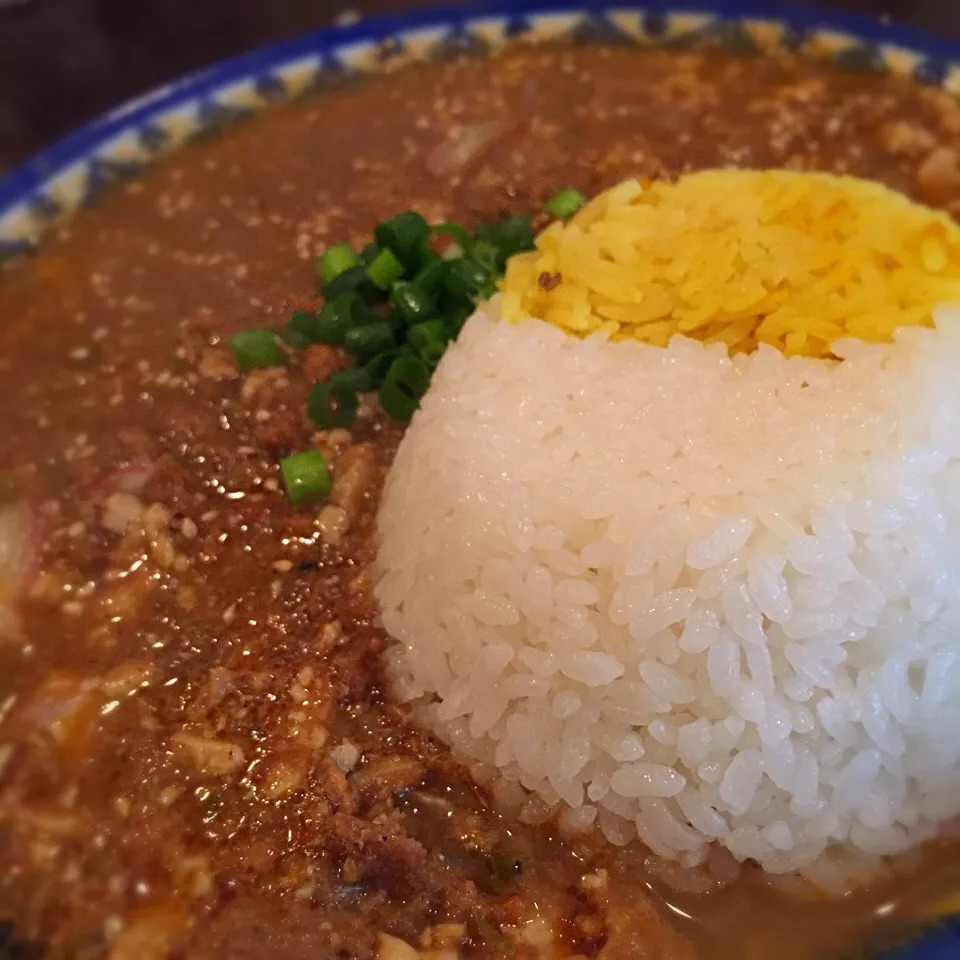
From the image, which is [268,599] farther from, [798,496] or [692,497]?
[798,496]

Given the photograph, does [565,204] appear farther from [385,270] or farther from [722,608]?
[722,608]

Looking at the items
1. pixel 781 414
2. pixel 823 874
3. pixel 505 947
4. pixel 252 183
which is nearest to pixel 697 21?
pixel 252 183

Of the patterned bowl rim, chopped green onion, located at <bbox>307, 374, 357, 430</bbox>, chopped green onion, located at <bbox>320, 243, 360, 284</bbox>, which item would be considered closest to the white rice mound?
chopped green onion, located at <bbox>307, 374, 357, 430</bbox>

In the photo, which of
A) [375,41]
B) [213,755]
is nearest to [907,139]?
[375,41]

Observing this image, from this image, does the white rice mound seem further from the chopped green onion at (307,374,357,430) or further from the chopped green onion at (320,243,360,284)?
the chopped green onion at (320,243,360,284)

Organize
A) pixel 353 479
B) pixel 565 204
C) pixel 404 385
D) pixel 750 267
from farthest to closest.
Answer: pixel 565 204 → pixel 404 385 → pixel 353 479 → pixel 750 267

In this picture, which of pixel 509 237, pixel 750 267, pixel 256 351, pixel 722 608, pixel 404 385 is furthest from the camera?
pixel 509 237
